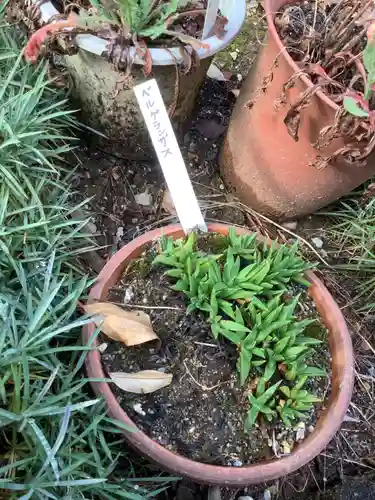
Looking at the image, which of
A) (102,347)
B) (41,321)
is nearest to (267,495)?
(102,347)

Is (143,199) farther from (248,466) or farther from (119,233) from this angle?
(248,466)

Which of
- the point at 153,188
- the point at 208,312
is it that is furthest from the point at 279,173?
the point at 208,312

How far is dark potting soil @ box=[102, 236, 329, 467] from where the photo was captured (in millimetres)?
1209

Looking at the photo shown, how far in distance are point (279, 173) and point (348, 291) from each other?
39 centimetres

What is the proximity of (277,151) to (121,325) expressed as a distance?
627mm

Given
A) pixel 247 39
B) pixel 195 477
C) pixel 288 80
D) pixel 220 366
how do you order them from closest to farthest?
pixel 195 477
pixel 220 366
pixel 288 80
pixel 247 39

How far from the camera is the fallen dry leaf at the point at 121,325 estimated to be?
4.00 feet

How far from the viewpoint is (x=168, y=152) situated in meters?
1.33

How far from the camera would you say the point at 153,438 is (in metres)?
1.20

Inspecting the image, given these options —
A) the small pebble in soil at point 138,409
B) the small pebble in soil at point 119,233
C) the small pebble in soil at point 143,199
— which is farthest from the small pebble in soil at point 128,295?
the small pebble in soil at point 143,199

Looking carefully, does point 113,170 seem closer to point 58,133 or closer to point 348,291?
point 58,133

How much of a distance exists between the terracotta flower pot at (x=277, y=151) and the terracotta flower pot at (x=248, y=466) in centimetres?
26

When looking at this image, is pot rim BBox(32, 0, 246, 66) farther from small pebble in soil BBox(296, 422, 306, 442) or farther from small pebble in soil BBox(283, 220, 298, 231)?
small pebble in soil BBox(296, 422, 306, 442)

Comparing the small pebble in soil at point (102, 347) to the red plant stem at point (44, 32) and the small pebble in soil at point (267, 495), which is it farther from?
the red plant stem at point (44, 32)
